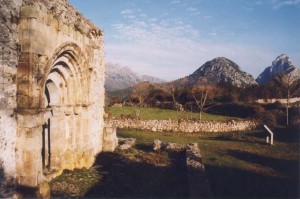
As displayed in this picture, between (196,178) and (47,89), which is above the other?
(47,89)

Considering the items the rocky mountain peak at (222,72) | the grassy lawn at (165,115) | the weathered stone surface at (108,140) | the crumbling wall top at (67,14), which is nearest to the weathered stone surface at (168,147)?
the weathered stone surface at (108,140)

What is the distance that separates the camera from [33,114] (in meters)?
6.60

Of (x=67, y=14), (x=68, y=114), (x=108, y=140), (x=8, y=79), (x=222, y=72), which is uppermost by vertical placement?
(x=222, y=72)

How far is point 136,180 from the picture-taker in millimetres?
9594

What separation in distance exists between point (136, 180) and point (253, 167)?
4.82m

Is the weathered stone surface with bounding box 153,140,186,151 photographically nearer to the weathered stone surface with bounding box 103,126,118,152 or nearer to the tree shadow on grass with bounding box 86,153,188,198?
the weathered stone surface with bounding box 103,126,118,152

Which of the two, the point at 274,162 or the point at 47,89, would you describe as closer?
the point at 47,89

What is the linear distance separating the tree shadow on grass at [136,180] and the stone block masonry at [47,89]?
938mm

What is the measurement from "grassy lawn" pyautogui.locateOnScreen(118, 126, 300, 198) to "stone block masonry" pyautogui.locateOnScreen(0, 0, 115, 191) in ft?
15.7

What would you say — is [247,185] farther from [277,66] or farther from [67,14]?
[277,66]

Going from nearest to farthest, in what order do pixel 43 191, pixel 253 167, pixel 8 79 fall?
pixel 8 79 → pixel 43 191 → pixel 253 167

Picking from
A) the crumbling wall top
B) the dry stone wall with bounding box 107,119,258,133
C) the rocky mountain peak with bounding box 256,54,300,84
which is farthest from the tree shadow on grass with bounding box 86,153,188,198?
the rocky mountain peak with bounding box 256,54,300,84

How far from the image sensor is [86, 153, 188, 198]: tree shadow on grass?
27.5 ft

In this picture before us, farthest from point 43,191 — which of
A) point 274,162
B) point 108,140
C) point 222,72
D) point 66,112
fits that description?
point 222,72
